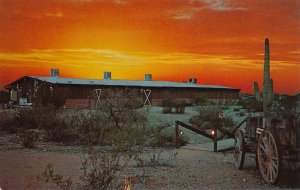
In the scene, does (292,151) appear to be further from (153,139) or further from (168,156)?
(153,139)

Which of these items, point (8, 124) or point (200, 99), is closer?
point (8, 124)

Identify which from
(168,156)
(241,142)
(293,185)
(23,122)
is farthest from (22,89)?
(293,185)

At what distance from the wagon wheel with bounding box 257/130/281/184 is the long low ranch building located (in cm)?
1157

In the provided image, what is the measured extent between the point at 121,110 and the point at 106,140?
8.44ft

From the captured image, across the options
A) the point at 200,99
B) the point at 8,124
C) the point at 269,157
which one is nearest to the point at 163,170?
the point at 269,157

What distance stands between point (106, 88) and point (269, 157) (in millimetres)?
15420

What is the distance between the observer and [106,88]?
2239cm

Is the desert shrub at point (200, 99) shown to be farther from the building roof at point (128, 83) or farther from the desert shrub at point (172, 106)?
the desert shrub at point (172, 106)

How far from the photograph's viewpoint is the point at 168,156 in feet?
36.8

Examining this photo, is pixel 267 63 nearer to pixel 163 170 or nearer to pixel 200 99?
pixel 163 170

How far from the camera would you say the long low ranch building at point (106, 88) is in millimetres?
20188

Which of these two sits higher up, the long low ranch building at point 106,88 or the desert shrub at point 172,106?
the long low ranch building at point 106,88

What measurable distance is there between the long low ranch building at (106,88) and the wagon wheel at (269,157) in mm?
11567

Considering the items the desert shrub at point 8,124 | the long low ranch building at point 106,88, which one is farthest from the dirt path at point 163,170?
the long low ranch building at point 106,88
